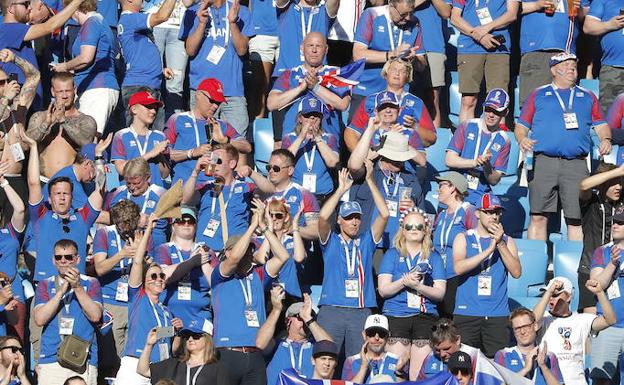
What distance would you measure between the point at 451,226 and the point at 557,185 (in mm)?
1236

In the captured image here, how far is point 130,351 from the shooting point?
13305mm

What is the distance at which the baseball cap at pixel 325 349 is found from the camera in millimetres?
13148

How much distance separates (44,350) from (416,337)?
2.81 metres

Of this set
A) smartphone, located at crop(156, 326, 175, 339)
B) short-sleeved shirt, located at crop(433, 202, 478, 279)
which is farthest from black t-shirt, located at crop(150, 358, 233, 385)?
short-sleeved shirt, located at crop(433, 202, 478, 279)

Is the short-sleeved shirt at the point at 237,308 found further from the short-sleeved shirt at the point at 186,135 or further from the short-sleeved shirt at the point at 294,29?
the short-sleeved shirt at the point at 294,29

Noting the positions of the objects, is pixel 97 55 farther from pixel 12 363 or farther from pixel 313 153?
pixel 12 363

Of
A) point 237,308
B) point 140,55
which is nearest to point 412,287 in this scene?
point 237,308

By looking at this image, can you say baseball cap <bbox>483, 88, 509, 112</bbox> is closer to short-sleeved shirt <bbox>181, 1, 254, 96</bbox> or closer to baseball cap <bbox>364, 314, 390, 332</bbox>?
short-sleeved shirt <bbox>181, 1, 254, 96</bbox>

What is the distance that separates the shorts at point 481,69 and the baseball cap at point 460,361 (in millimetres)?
4157

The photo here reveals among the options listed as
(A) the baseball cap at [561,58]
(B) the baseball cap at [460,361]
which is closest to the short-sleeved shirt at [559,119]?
(A) the baseball cap at [561,58]

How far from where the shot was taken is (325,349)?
1316cm

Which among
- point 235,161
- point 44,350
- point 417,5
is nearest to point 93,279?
point 44,350

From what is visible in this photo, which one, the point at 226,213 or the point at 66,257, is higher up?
the point at 226,213

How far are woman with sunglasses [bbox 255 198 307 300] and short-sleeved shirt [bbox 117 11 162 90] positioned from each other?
2540 millimetres
